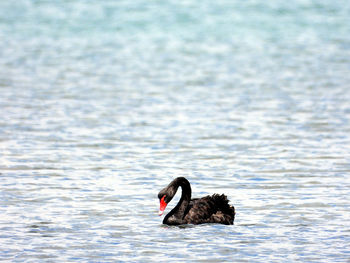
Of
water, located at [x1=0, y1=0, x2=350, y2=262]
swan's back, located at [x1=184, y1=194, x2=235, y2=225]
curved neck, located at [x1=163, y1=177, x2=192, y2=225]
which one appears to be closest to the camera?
water, located at [x1=0, y1=0, x2=350, y2=262]

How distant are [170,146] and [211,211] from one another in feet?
17.9

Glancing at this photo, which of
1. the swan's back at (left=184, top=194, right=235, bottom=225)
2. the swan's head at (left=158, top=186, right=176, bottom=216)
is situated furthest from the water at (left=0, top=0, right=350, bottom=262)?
the swan's head at (left=158, top=186, right=176, bottom=216)

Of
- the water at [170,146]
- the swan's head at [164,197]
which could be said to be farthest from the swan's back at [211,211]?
the swan's head at [164,197]

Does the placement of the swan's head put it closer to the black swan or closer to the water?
the black swan

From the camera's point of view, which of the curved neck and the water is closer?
the water

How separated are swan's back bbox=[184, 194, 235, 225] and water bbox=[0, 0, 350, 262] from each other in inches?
5.7

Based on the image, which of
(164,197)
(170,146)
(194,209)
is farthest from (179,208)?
(170,146)

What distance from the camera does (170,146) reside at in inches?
700

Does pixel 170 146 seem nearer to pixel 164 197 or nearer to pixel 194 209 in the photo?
pixel 194 209

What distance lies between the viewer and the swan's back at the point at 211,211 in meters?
12.2

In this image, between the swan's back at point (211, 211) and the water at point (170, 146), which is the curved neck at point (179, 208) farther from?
the water at point (170, 146)

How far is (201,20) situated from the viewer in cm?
4956

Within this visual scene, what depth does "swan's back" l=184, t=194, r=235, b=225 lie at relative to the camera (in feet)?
40.0

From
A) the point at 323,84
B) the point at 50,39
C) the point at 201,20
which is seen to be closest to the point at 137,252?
the point at 323,84
